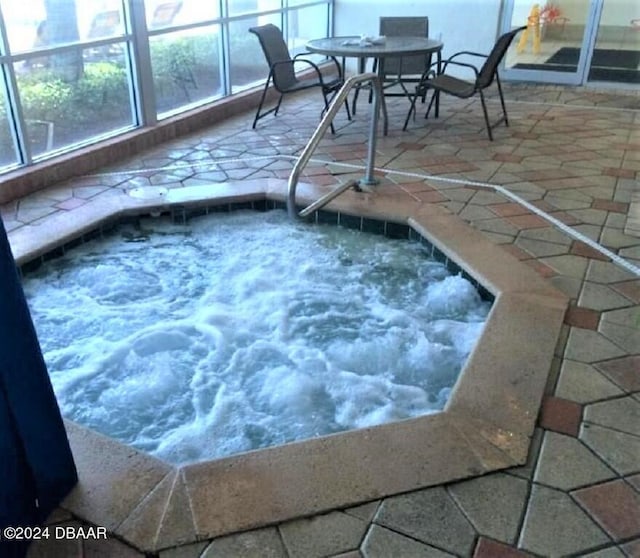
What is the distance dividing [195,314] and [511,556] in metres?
1.69

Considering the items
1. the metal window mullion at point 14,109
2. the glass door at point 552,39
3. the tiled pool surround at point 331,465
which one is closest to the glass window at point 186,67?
the metal window mullion at point 14,109

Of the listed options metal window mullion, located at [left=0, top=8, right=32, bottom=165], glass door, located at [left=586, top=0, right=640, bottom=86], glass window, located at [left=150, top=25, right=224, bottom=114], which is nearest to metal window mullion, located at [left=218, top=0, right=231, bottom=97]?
glass window, located at [left=150, top=25, right=224, bottom=114]

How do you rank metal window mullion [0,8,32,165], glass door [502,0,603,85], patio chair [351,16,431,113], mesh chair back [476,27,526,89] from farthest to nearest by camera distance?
1. glass door [502,0,603,85]
2. patio chair [351,16,431,113]
3. mesh chair back [476,27,526,89]
4. metal window mullion [0,8,32,165]

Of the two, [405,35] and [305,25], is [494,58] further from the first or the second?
[305,25]

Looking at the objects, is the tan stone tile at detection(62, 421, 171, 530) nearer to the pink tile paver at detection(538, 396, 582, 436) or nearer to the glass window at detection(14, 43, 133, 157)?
the pink tile paver at detection(538, 396, 582, 436)

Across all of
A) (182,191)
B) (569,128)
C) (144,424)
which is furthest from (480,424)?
(569,128)

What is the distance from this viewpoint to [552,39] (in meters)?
6.33

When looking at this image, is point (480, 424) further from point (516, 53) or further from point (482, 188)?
point (516, 53)

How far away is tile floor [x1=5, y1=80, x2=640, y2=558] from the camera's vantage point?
1421mm

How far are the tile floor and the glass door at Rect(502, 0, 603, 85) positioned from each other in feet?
0.91

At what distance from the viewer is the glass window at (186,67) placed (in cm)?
461

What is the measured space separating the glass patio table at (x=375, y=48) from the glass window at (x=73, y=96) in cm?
141

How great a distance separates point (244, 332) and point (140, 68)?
263 cm

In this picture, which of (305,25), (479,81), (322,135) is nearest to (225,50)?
(305,25)
